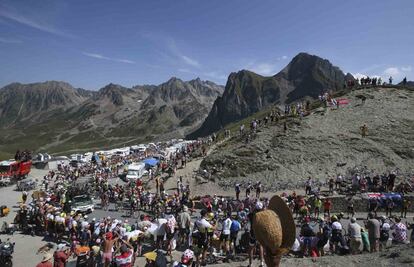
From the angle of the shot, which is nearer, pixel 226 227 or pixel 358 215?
pixel 226 227

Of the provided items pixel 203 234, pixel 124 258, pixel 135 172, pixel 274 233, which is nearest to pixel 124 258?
pixel 124 258

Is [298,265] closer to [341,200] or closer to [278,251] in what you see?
[278,251]

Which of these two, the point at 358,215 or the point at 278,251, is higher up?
the point at 278,251

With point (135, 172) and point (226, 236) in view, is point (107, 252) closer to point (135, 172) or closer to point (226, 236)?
point (226, 236)

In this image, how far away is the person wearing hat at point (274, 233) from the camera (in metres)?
4.26

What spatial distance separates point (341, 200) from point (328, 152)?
13.4m

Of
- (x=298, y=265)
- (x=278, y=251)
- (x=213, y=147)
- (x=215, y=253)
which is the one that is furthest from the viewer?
(x=213, y=147)

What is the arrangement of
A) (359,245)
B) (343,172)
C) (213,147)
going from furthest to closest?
(213,147) → (343,172) → (359,245)

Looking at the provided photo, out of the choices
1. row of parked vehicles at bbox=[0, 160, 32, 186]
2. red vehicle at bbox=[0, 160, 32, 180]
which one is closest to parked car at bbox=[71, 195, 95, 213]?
row of parked vehicles at bbox=[0, 160, 32, 186]

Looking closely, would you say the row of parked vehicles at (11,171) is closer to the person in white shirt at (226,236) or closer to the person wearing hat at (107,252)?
the person wearing hat at (107,252)

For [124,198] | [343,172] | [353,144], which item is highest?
[353,144]

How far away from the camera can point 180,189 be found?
3453cm

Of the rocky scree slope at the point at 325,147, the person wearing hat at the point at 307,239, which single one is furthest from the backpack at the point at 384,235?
the rocky scree slope at the point at 325,147

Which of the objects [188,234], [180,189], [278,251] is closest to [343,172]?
[180,189]
